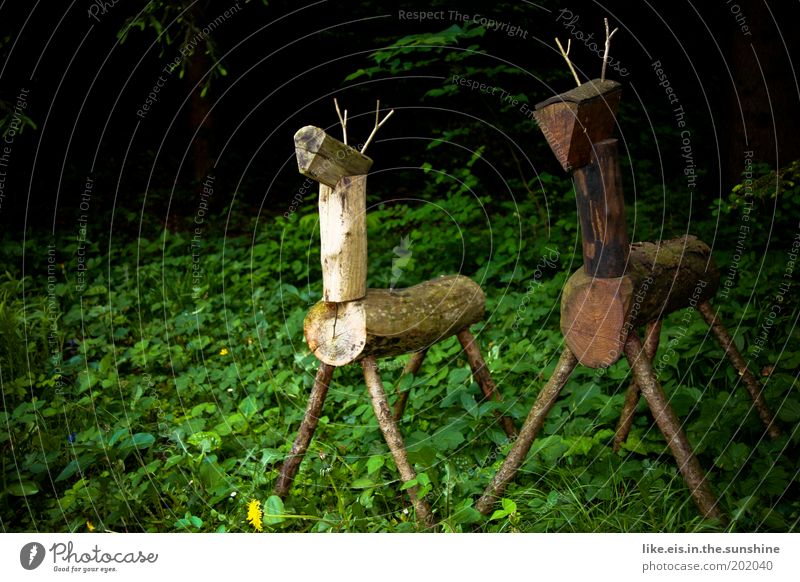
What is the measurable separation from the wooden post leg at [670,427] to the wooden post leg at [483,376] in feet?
2.98

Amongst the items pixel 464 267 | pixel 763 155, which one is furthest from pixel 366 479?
pixel 763 155

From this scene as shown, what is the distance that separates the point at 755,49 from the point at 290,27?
5012mm

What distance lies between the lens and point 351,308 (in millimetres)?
2949

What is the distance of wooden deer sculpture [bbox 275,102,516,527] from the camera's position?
2797 millimetres

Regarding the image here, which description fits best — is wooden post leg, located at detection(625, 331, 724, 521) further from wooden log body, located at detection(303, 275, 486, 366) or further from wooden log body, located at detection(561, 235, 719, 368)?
wooden log body, located at detection(303, 275, 486, 366)

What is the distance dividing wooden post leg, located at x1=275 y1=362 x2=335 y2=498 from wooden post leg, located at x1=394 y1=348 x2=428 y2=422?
0.56 m

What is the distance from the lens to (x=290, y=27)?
27.8ft

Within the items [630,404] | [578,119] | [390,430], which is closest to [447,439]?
[390,430]

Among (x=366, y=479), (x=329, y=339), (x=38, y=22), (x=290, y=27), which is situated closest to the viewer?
(x=329, y=339)

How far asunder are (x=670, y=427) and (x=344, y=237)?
142 centimetres

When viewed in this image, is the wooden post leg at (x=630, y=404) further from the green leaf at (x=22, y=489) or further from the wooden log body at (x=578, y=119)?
the green leaf at (x=22, y=489)

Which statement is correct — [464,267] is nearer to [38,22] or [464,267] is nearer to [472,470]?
[472,470]

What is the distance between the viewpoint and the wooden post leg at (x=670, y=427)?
2.75 metres

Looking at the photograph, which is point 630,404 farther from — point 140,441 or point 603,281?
point 140,441
